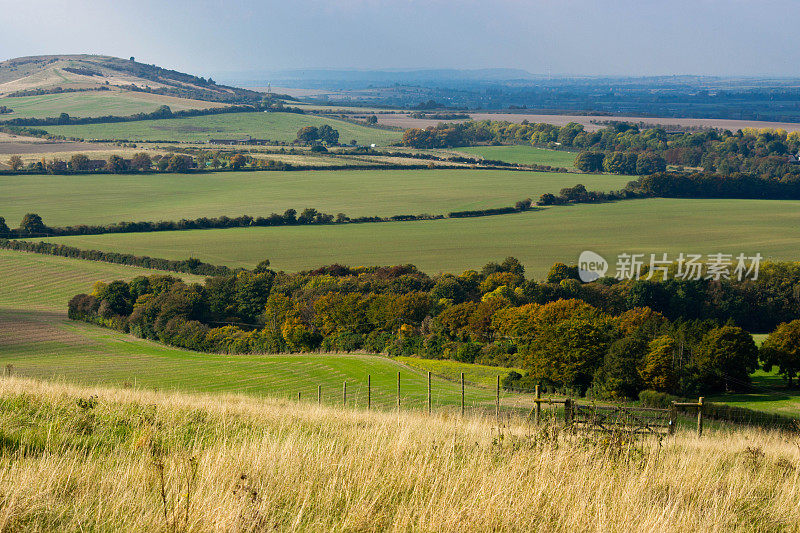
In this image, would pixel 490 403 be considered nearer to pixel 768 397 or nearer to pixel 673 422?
pixel 673 422

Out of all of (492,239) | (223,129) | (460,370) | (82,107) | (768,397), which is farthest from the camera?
(82,107)

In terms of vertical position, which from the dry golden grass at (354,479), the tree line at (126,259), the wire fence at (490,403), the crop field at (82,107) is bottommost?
the tree line at (126,259)

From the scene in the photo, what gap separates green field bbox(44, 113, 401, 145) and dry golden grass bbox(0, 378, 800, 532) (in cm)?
15569

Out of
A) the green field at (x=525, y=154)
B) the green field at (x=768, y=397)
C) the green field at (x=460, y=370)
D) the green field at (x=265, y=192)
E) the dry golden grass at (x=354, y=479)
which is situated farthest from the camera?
the green field at (x=525, y=154)

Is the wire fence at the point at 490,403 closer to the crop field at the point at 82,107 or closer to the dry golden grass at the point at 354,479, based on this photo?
the dry golden grass at the point at 354,479

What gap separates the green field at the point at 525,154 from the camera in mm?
144375

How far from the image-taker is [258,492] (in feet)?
17.4

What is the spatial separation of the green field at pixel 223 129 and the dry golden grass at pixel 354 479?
6129 inches

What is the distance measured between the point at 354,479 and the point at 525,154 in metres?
152

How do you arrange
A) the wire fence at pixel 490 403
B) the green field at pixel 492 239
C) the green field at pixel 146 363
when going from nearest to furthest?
the wire fence at pixel 490 403 → the green field at pixel 146 363 → the green field at pixel 492 239

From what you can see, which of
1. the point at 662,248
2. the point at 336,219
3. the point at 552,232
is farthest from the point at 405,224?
the point at 662,248
